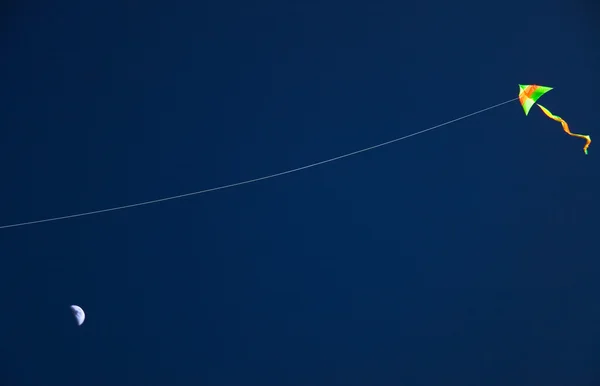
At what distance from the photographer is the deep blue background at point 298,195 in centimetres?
277

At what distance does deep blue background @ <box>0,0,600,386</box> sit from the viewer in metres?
2.77

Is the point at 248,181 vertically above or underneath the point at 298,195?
above

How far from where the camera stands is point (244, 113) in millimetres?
2838

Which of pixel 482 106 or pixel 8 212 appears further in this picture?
pixel 482 106

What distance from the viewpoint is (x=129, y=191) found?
9.17 feet

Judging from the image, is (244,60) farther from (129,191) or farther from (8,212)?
(8,212)

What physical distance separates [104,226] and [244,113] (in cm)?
75

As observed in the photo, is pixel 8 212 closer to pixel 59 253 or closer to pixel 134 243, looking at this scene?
pixel 59 253

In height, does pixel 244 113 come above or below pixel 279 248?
above

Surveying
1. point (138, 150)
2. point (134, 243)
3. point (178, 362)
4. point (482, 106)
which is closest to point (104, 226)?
point (134, 243)

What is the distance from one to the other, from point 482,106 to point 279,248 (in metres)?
1.08

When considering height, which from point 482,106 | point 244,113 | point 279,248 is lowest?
point 279,248

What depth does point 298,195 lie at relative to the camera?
285 cm

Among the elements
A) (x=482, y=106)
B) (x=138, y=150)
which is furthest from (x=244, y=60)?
(x=482, y=106)
